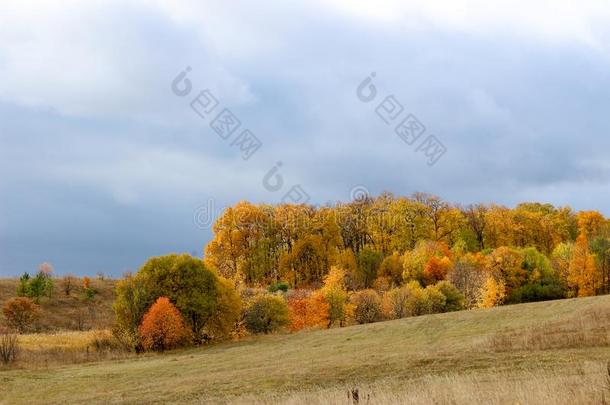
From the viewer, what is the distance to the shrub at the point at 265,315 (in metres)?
64.1

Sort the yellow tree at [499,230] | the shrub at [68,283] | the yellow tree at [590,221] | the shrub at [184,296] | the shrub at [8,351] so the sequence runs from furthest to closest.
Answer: the yellow tree at [590,221], the yellow tree at [499,230], the shrub at [68,283], the shrub at [184,296], the shrub at [8,351]

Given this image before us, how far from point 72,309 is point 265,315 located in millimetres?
39846

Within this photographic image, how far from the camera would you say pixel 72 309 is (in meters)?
89.2

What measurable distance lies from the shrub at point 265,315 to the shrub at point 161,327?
1084 centimetres

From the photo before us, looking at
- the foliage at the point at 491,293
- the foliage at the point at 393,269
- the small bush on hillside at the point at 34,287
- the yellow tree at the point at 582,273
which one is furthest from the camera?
the foliage at the point at 393,269

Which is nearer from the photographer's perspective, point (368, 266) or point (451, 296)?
point (451, 296)

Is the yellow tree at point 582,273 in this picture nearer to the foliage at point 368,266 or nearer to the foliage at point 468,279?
the foliage at point 468,279

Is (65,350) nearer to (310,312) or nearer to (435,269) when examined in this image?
(310,312)

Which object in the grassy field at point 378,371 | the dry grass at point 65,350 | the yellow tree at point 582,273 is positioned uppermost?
the yellow tree at point 582,273

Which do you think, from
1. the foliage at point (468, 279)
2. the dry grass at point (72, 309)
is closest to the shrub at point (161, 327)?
the dry grass at point (72, 309)

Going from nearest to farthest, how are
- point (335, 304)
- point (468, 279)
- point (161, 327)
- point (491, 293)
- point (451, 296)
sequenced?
1. point (161, 327)
2. point (335, 304)
3. point (451, 296)
4. point (491, 293)
5. point (468, 279)

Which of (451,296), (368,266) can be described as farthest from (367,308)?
(368,266)

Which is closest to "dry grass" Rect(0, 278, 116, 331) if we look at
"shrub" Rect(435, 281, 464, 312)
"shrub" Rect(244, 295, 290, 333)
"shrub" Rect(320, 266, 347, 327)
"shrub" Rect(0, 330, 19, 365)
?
"shrub" Rect(244, 295, 290, 333)

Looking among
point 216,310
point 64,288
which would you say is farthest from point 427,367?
point 64,288
